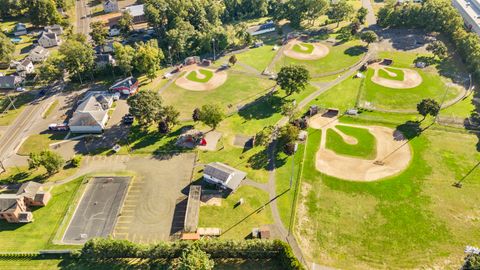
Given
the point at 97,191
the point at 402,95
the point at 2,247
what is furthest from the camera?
the point at 402,95

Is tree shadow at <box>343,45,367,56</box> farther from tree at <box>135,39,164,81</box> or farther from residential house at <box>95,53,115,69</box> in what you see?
residential house at <box>95,53,115,69</box>

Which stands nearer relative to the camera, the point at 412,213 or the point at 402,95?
the point at 412,213

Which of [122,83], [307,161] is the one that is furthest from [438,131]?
[122,83]

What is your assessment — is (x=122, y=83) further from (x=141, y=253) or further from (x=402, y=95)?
(x=402, y=95)

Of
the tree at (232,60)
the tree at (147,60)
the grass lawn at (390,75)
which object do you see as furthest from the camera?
the tree at (232,60)

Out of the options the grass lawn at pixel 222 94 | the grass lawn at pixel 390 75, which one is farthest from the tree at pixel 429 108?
the grass lawn at pixel 222 94

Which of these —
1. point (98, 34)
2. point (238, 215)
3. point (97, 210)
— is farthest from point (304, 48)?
point (97, 210)

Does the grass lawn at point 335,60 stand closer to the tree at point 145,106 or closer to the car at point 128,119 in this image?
the tree at point 145,106
